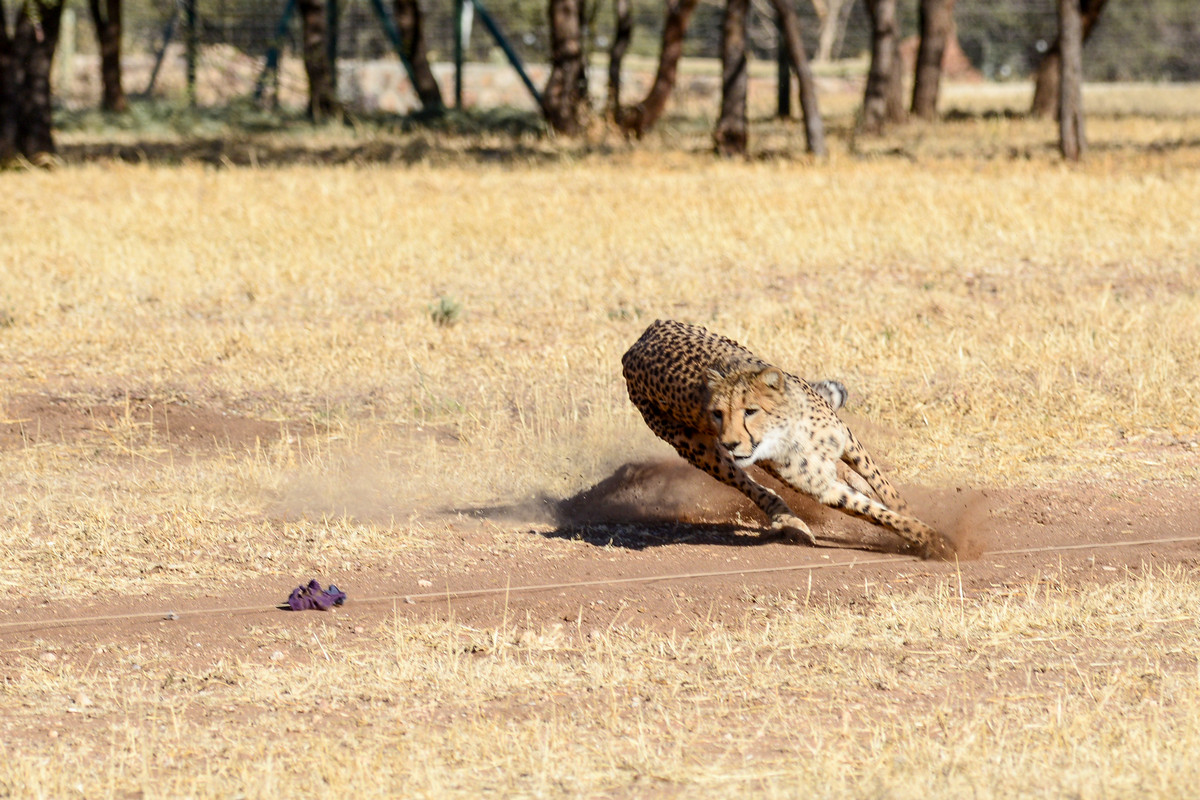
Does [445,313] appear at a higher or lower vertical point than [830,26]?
lower

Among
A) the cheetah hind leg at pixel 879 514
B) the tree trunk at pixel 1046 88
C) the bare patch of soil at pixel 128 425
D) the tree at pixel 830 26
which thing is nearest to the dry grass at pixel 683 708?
the cheetah hind leg at pixel 879 514

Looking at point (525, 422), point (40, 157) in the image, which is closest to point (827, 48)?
point (40, 157)

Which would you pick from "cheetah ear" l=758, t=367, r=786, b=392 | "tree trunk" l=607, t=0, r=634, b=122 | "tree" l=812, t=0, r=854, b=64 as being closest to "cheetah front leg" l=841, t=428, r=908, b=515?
"cheetah ear" l=758, t=367, r=786, b=392

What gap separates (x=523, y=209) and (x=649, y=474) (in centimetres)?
758

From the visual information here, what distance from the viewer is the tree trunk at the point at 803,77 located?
18.8 m

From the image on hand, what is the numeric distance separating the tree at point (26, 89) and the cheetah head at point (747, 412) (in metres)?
14.6

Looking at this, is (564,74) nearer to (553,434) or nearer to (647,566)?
(553,434)

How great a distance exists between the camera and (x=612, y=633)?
5.01m

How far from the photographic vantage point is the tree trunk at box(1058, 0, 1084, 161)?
17.8 meters

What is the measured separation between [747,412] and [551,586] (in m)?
0.96

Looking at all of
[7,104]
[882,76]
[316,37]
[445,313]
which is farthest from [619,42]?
[445,313]

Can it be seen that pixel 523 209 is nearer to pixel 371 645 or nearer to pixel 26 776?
pixel 371 645

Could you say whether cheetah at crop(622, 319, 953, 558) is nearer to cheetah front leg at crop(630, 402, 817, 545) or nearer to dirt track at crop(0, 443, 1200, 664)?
cheetah front leg at crop(630, 402, 817, 545)

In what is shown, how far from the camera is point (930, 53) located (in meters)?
28.2
